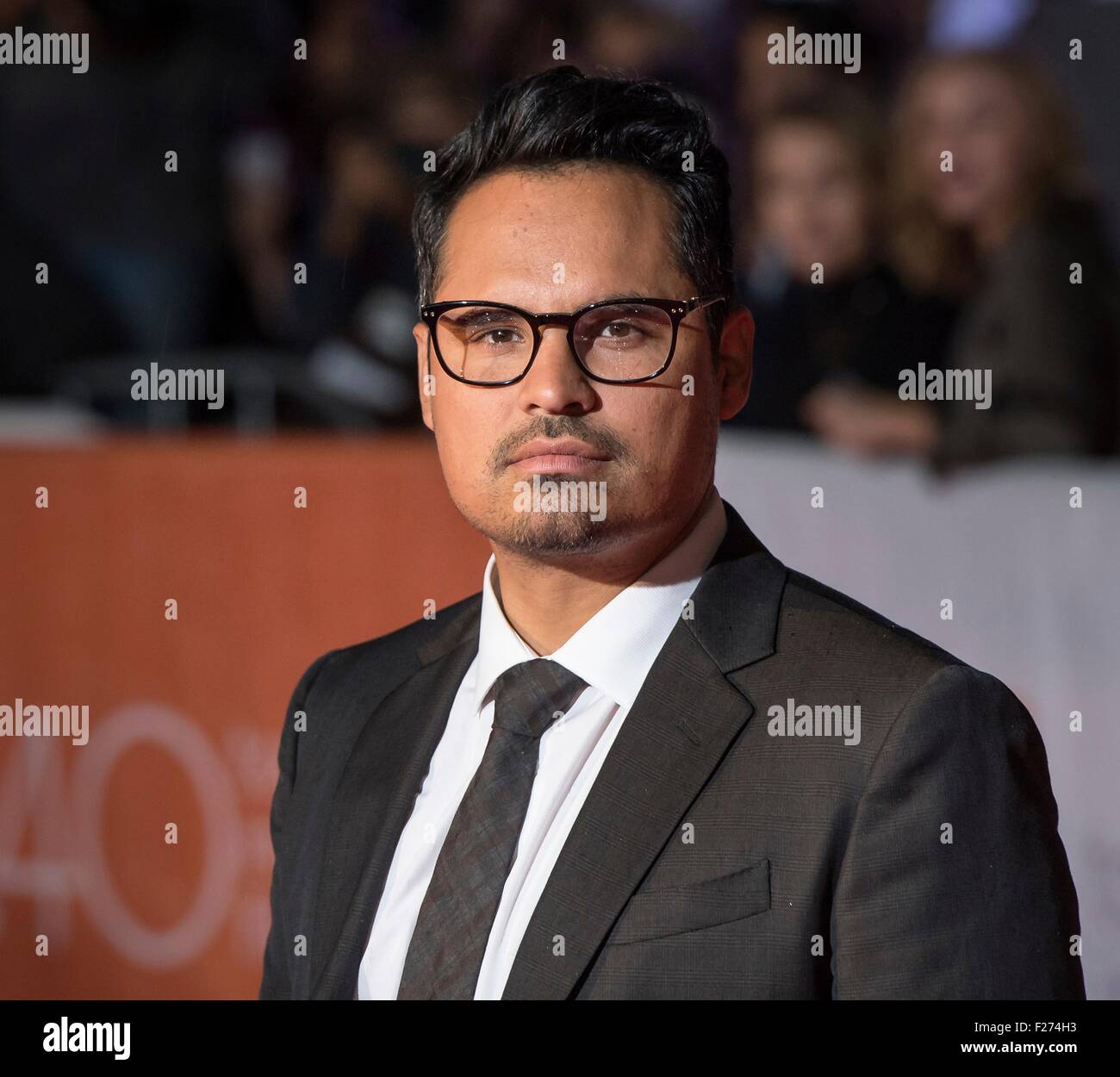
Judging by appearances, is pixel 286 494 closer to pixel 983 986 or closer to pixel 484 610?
pixel 484 610

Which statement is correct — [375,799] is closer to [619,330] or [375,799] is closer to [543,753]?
[543,753]

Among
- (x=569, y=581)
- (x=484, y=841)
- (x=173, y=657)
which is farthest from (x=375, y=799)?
(x=173, y=657)

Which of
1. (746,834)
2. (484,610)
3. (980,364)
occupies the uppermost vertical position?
(980,364)

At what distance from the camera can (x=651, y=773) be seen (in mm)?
1281

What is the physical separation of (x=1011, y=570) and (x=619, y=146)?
1.37m

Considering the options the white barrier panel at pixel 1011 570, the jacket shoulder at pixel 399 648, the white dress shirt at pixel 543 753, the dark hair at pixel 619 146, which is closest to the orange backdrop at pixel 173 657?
the white barrier panel at pixel 1011 570

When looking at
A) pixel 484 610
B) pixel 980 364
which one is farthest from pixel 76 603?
pixel 980 364

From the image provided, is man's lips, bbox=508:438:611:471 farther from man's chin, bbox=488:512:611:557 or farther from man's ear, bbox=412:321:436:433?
man's ear, bbox=412:321:436:433

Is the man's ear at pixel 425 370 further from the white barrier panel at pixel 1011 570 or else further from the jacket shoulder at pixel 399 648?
the white barrier panel at pixel 1011 570

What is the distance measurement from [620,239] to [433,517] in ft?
4.18

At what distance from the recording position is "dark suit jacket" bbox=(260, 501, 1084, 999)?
1.18 m

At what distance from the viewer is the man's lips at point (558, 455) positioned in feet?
4.22
